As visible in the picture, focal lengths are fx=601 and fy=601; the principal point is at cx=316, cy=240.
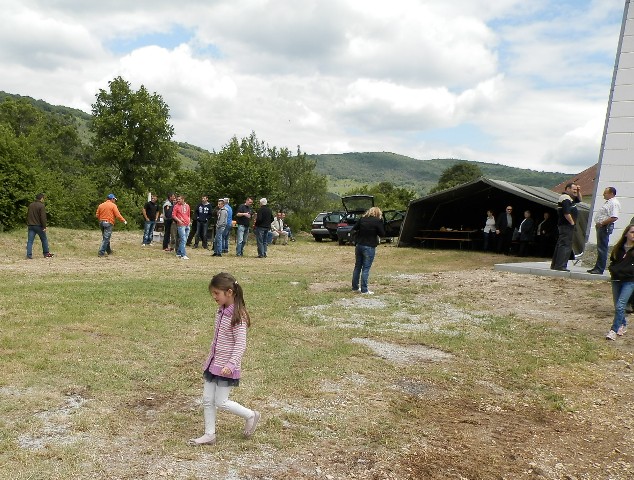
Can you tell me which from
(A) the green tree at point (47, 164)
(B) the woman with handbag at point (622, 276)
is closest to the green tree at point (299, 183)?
(A) the green tree at point (47, 164)

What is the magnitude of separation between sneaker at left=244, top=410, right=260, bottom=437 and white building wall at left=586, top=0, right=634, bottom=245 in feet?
38.8

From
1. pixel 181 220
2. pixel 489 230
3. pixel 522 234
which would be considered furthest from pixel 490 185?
pixel 181 220

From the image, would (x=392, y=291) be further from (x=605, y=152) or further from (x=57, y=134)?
(x=57, y=134)

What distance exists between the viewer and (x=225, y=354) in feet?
13.9

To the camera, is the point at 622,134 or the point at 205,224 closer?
the point at 622,134

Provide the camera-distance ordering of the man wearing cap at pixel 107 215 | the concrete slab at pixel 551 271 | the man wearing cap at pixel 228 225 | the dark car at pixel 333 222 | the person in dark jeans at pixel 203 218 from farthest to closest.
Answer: the dark car at pixel 333 222 < the person in dark jeans at pixel 203 218 < the man wearing cap at pixel 228 225 < the man wearing cap at pixel 107 215 < the concrete slab at pixel 551 271

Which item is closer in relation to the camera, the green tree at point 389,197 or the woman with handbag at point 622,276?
the woman with handbag at point 622,276

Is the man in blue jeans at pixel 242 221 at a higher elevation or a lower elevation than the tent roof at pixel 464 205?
lower

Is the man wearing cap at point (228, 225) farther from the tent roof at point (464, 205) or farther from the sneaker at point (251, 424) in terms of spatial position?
the sneaker at point (251, 424)

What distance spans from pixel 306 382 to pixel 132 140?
138 feet

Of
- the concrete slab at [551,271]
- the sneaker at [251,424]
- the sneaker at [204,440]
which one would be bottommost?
the sneaker at [204,440]

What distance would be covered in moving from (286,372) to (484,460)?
2.27m

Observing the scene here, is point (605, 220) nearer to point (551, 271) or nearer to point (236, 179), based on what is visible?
point (551, 271)

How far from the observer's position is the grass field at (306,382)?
405cm
